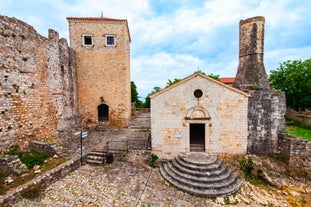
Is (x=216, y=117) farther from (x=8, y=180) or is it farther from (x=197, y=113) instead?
(x=8, y=180)

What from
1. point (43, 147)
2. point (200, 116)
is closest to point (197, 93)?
point (200, 116)

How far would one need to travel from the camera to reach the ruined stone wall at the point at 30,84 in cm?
792

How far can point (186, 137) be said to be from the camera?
8.86 meters

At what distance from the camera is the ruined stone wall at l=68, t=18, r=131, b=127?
14.6 metres

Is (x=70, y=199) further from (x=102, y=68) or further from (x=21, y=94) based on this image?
(x=102, y=68)

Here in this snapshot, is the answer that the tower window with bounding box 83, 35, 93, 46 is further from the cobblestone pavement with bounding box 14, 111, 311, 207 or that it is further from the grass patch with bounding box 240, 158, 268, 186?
the grass patch with bounding box 240, 158, 268, 186

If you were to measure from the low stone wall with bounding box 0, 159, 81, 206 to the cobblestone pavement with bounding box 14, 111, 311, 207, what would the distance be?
22 cm

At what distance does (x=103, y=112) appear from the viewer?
52.2ft

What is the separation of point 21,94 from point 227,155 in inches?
505

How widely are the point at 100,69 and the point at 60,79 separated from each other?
3.81 meters

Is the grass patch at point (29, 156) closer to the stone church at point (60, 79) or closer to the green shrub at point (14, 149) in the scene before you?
the green shrub at point (14, 149)

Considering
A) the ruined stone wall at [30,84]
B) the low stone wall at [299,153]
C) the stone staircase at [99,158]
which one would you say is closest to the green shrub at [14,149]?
the ruined stone wall at [30,84]

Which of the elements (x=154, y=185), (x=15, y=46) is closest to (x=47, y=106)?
(x=15, y=46)

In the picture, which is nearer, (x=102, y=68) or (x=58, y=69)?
(x=58, y=69)
